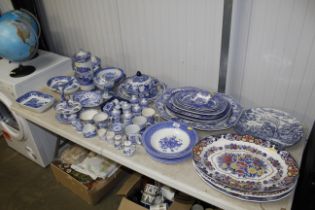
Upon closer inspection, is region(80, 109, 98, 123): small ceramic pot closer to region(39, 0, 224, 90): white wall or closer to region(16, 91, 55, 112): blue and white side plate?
region(16, 91, 55, 112): blue and white side plate

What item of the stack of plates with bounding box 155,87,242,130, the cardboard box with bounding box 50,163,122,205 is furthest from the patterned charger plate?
the cardboard box with bounding box 50,163,122,205

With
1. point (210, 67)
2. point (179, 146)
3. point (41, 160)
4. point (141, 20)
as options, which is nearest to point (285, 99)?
point (210, 67)

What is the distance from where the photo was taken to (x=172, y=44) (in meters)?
1.58

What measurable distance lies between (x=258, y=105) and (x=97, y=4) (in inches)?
43.8

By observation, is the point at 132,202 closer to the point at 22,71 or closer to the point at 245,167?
the point at 245,167

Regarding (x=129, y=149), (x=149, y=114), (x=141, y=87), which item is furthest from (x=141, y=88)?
(x=129, y=149)

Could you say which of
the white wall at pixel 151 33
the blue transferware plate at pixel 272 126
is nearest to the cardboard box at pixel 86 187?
the white wall at pixel 151 33

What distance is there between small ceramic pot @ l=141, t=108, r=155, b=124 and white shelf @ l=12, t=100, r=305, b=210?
158 mm

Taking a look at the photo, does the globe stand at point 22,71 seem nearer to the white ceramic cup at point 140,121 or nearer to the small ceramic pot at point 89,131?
the small ceramic pot at point 89,131

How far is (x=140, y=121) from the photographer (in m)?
1.39

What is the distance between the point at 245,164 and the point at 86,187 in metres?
0.98

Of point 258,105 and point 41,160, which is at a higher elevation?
point 258,105

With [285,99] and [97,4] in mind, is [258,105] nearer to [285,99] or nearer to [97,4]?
[285,99]

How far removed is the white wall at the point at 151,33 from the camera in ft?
4.71
